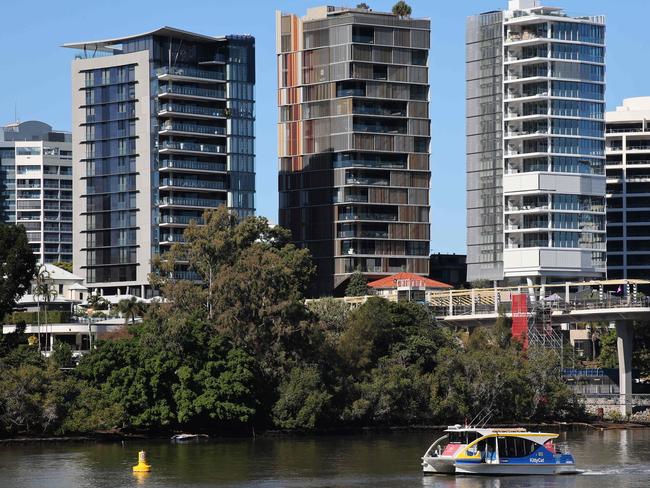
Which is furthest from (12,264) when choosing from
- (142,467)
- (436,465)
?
(436,465)

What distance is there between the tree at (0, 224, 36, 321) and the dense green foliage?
3401 millimetres

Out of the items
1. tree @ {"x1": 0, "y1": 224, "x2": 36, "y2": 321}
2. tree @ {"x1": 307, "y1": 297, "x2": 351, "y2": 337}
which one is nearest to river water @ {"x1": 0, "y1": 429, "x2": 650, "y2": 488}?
tree @ {"x1": 0, "y1": 224, "x2": 36, "y2": 321}

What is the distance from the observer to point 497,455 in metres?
93.4

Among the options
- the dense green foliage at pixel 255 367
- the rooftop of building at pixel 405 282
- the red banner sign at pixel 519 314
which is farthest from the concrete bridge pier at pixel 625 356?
the rooftop of building at pixel 405 282

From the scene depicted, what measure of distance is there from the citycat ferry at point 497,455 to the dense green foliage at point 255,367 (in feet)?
90.2

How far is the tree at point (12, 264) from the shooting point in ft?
415

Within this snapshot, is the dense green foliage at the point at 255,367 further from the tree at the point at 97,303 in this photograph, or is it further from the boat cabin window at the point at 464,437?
the tree at the point at 97,303

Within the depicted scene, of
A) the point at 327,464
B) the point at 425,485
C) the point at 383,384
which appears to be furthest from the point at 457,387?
the point at 425,485

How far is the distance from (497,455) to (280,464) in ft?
45.2

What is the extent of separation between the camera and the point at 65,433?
374 feet

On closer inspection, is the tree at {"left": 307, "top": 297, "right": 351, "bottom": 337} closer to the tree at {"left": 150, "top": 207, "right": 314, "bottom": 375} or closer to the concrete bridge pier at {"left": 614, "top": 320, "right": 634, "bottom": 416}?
the tree at {"left": 150, "top": 207, "right": 314, "bottom": 375}

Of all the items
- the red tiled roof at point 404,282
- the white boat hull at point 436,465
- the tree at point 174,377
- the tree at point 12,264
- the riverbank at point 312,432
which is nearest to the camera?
the white boat hull at point 436,465

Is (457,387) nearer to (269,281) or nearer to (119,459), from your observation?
(269,281)

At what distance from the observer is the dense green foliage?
380 feet
